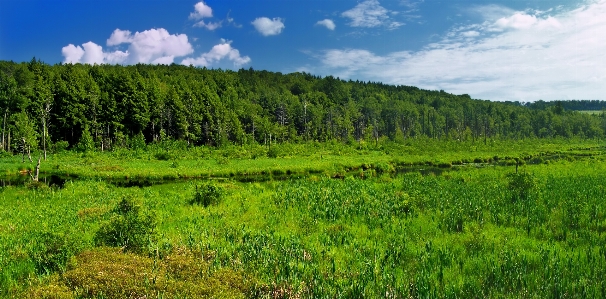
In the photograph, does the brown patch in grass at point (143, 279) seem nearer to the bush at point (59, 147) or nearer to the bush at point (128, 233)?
the bush at point (128, 233)

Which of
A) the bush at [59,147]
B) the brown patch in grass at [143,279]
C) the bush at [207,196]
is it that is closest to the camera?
the brown patch in grass at [143,279]

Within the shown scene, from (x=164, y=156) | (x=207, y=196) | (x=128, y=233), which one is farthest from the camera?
(x=164, y=156)

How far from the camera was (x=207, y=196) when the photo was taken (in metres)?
21.0

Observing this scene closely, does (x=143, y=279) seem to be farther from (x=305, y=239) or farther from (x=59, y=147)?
(x=59, y=147)

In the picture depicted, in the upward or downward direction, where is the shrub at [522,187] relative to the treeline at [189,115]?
downward

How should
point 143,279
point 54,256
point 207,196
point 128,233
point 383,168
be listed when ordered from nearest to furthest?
point 143,279, point 54,256, point 128,233, point 207,196, point 383,168

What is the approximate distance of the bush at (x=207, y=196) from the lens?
21.0m

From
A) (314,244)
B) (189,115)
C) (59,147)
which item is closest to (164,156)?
(59,147)

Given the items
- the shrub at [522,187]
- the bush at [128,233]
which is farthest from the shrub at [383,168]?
the bush at [128,233]

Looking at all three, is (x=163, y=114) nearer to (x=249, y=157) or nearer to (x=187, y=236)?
(x=249, y=157)

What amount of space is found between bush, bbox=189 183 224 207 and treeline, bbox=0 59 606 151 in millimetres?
38373

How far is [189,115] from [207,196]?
71126 mm

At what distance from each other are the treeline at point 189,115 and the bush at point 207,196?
126 ft

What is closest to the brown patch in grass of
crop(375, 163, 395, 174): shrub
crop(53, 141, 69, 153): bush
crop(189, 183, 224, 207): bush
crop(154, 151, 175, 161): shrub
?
crop(189, 183, 224, 207): bush
